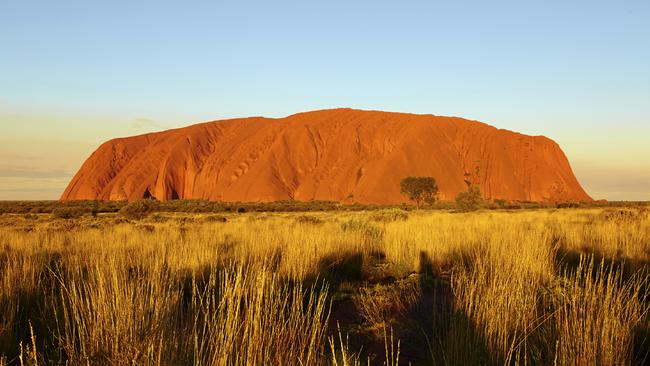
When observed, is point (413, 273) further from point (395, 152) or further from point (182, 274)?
point (395, 152)

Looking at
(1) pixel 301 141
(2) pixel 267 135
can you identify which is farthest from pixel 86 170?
(1) pixel 301 141

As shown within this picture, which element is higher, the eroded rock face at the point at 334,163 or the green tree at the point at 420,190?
the eroded rock face at the point at 334,163

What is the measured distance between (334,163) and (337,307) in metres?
75.0

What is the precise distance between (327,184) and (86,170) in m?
53.5

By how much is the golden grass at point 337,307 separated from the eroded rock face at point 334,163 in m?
59.8

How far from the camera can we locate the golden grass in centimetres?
300

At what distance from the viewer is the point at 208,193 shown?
84.7 meters

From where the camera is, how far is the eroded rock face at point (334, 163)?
7512 cm

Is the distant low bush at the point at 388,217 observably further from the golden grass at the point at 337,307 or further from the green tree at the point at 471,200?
the green tree at the point at 471,200

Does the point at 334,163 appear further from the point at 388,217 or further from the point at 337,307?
the point at 337,307

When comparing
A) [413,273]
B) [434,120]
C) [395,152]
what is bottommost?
[413,273]

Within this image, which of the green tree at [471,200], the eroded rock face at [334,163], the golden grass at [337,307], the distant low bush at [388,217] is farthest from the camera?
the eroded rock face at [334,163]

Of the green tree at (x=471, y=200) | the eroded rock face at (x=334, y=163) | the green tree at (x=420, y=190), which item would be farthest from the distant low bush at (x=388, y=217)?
the eroded rock face at (x=334, y=163)

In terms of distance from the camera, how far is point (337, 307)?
6.52 meters
